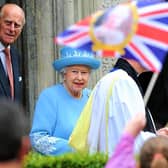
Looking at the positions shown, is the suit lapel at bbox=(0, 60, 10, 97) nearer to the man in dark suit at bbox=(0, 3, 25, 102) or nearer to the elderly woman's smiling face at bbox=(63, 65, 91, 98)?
the man in dark suit at bbox=(0, 3, 25, 102)

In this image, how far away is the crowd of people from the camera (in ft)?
10.2

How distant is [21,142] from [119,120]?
110 inches

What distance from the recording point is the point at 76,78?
23.4ft

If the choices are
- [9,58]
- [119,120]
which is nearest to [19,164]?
[119,120]

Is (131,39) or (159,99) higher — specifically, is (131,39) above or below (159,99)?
above

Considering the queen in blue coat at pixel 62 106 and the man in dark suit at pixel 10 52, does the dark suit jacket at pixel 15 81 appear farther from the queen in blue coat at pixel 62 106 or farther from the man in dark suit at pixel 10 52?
the queen in blue coat at pixel 62 106

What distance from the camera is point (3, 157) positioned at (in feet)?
9.92

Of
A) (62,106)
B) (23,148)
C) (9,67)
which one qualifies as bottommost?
(62,106)

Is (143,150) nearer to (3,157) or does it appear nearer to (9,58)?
(3,157)

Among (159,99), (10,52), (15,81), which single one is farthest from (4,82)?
(159,99)

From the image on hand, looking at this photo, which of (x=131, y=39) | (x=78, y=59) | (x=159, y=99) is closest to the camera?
(x=131, y=39)

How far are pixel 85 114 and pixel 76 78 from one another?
1.20 metres

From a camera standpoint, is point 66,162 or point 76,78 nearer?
point 66,162

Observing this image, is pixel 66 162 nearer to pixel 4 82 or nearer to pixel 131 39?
pixel 4 82
